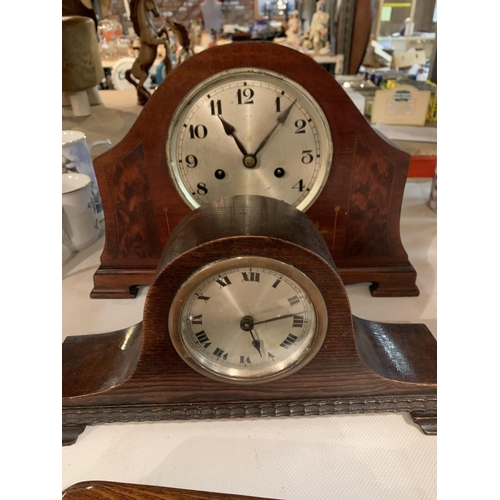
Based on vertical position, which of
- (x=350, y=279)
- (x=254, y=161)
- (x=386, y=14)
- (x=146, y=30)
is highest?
(x=386, y=14)

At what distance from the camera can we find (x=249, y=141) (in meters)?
0.93

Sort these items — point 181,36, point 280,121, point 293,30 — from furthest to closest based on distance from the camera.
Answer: point 293,30
point 181,36
point 280,121

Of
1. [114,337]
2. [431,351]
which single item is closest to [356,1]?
[431,351]

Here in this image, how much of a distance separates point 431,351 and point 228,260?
0.49m

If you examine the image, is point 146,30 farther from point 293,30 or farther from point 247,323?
point 247,323

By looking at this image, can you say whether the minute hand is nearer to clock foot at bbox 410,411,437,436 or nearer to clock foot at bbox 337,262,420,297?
clock foot at bbox 337,262,420,297

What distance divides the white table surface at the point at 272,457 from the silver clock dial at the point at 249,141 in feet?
1.64

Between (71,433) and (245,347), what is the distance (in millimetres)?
364

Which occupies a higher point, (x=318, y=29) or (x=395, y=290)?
(x=318, y=29)

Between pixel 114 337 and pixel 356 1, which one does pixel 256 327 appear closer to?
pixel 114 337

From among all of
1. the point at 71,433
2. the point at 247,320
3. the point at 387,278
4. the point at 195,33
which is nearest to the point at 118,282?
the point at 71,433

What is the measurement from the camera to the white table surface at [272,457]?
670 millimetres

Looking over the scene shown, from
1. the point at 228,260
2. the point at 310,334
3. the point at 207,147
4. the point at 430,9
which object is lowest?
the point at 310,334

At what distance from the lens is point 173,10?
210cm
